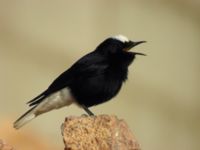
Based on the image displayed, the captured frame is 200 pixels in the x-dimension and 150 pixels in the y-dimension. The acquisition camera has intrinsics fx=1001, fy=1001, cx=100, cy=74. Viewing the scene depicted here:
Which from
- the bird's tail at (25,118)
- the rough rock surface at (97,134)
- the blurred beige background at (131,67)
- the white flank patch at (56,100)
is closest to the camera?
the rough rock surface at (97,134)

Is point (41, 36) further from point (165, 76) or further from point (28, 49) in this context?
point (165, 76)

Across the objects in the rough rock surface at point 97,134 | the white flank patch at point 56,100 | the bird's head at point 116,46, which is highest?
the rough rock surface at point 97,134

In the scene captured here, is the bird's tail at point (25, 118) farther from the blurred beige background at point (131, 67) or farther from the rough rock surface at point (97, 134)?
the rough rock surface at point (97, 134)

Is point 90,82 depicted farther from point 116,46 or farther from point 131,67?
point 131,67

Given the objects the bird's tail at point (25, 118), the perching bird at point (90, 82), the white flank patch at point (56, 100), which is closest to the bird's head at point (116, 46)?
the perching bird at point (90, 82)

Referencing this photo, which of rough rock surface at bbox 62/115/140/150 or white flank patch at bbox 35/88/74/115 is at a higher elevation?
rough rock surface at bbox 62/115/140/150

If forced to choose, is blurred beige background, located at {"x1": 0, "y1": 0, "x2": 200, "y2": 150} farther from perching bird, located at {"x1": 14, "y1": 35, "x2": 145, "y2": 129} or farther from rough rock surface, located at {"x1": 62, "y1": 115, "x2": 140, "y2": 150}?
rough rock surface, located at {"x1": 62, "y1": 115, "x2": 140, "y2": 150}

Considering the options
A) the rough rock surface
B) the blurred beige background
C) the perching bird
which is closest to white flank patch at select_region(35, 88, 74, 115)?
the perching bird
